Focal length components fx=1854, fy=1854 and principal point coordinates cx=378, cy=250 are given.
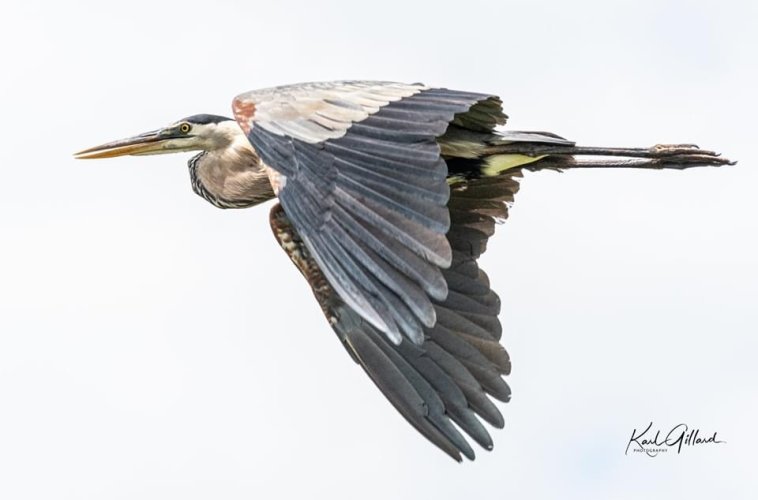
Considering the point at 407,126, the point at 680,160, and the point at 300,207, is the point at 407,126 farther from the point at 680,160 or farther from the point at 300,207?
the point at 680,160

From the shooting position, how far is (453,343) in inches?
403

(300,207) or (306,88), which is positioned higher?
(306,88)

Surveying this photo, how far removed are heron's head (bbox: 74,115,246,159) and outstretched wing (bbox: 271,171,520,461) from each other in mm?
864

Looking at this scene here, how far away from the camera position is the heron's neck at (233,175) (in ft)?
35.3

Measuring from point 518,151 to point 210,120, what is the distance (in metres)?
1.97

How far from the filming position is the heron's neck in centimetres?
1076

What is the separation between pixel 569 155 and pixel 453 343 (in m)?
1.25

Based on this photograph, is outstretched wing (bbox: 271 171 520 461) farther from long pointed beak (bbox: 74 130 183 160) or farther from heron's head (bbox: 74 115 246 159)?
long pointed beak (bbox: 74 130 183 160)

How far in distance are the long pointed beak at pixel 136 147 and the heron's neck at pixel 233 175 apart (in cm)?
28

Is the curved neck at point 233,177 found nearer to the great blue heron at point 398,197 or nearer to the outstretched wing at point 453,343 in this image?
the great blue heron at point 398,197

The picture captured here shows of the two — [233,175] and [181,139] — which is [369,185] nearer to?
[233,175]

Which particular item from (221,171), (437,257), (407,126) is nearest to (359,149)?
(407,126)

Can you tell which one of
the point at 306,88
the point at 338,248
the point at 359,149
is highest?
the point at 306,88

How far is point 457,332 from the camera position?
406 inches
